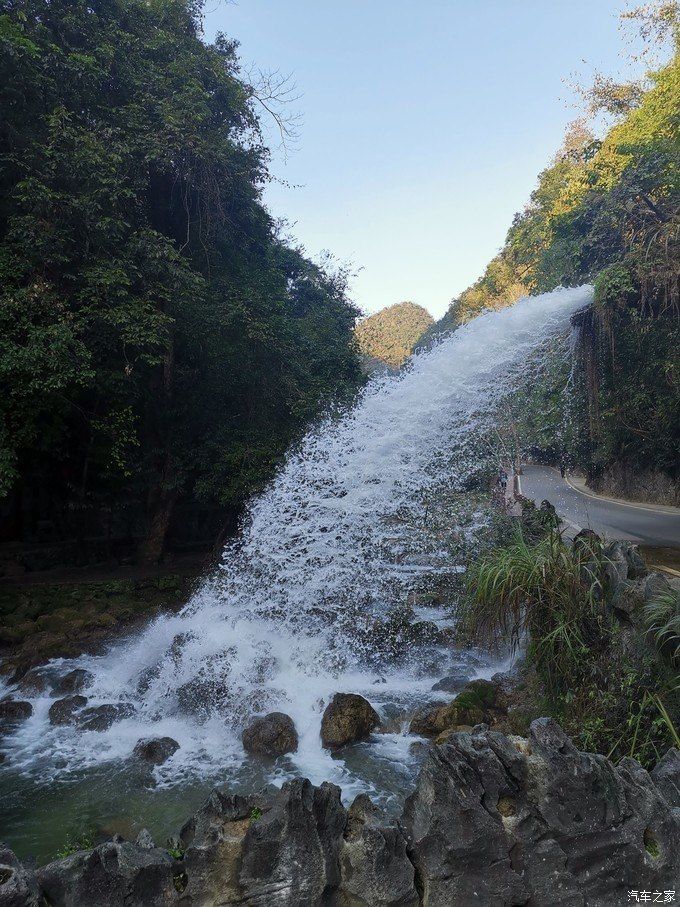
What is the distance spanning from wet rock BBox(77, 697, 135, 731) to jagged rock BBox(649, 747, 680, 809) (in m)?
6.12

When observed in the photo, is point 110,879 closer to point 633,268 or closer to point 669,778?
point 669,778

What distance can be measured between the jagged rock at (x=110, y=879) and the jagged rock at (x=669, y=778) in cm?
289

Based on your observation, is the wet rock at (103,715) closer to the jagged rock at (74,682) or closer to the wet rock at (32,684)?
the jagged rock at (74,682)

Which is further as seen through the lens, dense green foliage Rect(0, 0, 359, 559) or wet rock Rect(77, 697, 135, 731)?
dense green foliage Rect(0, 0, 359, 559)

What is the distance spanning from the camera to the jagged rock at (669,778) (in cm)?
349

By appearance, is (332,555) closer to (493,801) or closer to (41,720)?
(41,720)

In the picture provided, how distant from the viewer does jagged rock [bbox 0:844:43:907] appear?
264 centimetres

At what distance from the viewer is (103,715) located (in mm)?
7215

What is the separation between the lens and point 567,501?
736 inches

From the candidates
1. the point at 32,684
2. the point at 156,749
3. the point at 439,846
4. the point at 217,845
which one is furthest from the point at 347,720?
the point at 32,684

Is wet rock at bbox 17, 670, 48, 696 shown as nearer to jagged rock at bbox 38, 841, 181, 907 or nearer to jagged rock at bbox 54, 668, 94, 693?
jagged rock at bbox 54, 668, 94, 693

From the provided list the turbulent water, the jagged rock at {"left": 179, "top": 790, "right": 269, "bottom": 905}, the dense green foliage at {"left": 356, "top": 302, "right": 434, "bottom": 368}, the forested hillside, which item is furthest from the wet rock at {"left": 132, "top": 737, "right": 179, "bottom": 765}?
the dense green foliage at {"left": 356, "top": 302, "right": 434, "bottom": 368}

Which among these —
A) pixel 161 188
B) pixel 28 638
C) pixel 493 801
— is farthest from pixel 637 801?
pixel 161 188

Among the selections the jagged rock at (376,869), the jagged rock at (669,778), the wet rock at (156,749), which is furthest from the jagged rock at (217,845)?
the wet rock at (156,749)
